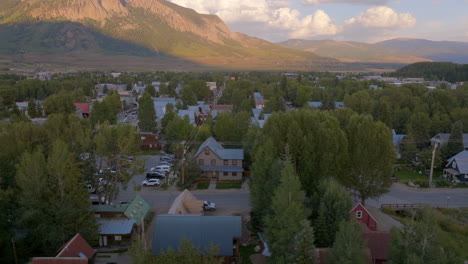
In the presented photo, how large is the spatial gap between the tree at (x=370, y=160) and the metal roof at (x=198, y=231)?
28.8 feet

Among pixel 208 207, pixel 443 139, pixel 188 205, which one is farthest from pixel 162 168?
pixel 443 139

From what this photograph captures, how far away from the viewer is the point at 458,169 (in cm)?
3052

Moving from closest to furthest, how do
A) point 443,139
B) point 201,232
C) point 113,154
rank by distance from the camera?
point 201,232
point 113,154
point 443,139

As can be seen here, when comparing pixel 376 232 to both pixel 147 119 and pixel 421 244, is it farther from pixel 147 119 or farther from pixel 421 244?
pixel 147 119

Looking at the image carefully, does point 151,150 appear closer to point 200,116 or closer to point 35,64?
point 200,116

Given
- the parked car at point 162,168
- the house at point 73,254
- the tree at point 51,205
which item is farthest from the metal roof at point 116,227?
the parked car at point 162,168

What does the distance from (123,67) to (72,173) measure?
177441 millimetres

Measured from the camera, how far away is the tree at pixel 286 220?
1472 centimetres

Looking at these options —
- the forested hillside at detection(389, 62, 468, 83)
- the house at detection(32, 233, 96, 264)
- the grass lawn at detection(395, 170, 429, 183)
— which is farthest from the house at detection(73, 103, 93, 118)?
the forested hillside at detection(389, 62, 468, 83)

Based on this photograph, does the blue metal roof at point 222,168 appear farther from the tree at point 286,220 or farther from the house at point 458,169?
the house at point 458,169

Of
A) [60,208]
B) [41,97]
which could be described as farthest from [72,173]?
[41,97]

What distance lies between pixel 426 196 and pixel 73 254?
24939 mm

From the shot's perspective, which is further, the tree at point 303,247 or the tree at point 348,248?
the tree at point 303,247

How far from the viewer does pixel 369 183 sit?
74.0ft
